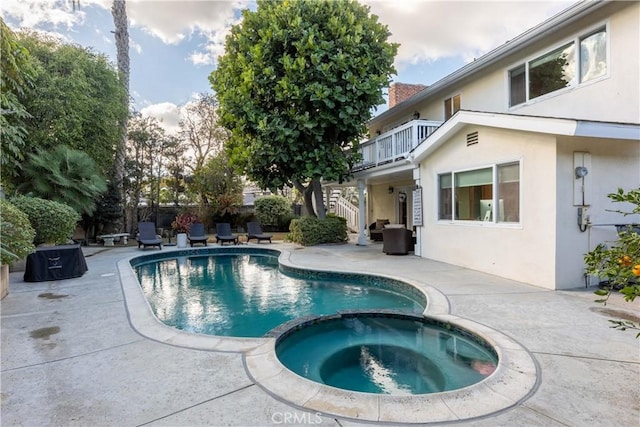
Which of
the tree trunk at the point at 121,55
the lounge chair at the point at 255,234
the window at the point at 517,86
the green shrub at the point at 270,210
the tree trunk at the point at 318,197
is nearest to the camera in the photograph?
the window at the point at 517,86

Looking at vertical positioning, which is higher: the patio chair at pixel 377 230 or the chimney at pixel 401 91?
the chimney at pixel 401 91

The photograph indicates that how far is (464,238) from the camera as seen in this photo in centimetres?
891

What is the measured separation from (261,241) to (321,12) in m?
10.4

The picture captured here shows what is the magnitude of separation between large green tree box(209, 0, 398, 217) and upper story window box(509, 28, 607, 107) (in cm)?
458

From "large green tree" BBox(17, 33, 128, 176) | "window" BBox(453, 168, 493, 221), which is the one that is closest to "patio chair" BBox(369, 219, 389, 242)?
"window" BBox(453, 168, 493, 221)

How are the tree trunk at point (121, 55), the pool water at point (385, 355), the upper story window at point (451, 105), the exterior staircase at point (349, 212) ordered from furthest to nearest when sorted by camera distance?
the exterior staircase at point (349, 212) → the tree trunk at point (121, 55) → the upper story window at point (451, 105) → the pool water at point (385, 355)

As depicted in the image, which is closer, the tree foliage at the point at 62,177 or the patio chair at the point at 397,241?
the patio chair at the point at 397,241

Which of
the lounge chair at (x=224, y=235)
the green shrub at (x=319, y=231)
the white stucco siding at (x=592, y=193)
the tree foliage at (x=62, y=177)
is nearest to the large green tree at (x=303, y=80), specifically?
the green shrub at (x=319, y=231)

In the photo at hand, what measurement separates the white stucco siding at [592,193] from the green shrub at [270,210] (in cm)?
1538

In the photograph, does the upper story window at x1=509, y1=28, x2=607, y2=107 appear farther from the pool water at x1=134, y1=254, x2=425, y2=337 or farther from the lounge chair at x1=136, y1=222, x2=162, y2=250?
the lounge chair at x1=136, y1=222, x2=162, y2=250

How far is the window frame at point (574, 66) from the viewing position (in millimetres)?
7254

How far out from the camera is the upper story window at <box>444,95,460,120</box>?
12.1 meters

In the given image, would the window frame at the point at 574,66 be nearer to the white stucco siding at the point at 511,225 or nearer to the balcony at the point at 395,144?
the white stucco siding at the point at 511,225

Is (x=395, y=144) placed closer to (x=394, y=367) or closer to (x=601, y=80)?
(x=601, y=80)
